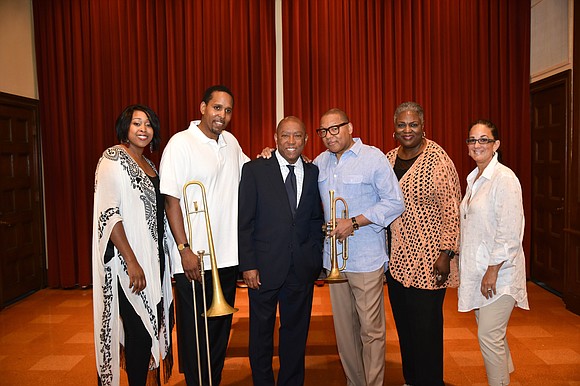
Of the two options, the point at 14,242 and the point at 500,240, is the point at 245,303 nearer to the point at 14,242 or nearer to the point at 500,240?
the point at 14,242

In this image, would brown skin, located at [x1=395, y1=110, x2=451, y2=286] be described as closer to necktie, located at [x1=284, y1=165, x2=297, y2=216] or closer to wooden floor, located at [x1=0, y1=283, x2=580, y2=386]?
necktie, located at [x1=284, y1=165, x2=297, y2=216]

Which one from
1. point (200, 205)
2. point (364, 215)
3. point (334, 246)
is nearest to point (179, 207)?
point (200, 205)

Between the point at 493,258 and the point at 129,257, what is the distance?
1897 mm

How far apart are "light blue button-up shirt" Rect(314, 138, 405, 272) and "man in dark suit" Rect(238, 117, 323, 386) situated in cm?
13

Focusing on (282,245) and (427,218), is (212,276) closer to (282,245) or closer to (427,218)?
(282,245)

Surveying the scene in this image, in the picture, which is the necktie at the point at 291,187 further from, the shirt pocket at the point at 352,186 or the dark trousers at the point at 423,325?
the dark trousers at the point at 423,325

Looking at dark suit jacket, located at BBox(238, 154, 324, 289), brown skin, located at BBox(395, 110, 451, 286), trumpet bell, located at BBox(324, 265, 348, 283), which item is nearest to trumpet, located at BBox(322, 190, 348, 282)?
trumpet bell, located at BBox(324, 265, 348, 283)

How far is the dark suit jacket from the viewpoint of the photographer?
280 centimetres

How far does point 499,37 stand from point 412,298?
429cm

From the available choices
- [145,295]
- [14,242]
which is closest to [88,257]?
[14,242]

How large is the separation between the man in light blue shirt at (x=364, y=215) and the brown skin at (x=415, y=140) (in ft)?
0.58

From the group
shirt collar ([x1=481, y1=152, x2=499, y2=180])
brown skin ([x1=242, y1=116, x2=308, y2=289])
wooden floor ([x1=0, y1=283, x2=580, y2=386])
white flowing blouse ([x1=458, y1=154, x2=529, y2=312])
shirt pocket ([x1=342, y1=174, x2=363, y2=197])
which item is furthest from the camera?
wooden floor ([x1=0, y1=283, x2=580, y2=386])

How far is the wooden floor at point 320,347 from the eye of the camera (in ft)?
11.7

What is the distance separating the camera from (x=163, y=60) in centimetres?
607
